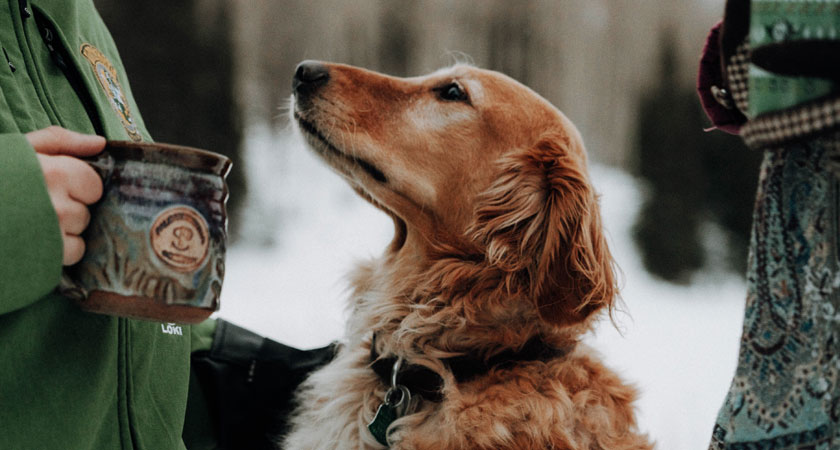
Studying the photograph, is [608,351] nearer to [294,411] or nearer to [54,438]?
[294,411]

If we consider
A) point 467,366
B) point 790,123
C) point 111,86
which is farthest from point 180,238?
point 467,366

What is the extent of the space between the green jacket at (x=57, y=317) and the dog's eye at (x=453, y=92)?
2.55 ft

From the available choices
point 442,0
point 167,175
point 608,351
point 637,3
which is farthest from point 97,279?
point 637,3

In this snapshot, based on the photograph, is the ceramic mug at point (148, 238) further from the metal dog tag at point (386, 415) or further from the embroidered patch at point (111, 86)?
the metal dog tag at point (386, 415)

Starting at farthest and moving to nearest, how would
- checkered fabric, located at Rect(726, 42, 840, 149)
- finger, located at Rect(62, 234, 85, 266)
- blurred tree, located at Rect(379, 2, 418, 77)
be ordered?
blurred tree, located at Rect(379, 2, 418, 77)
finger, located at Rect(62, 234, 85, 266)
checkered fabric, located at Rect(726, 42, 840, 149)

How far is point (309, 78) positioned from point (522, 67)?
329 cm

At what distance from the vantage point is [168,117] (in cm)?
416

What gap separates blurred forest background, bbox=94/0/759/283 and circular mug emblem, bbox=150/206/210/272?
3.43m

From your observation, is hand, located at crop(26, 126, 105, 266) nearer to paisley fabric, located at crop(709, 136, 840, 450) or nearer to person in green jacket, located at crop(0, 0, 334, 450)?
person in green jacket, located at crop(0, 0, 334, 450)

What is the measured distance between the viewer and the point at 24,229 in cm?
71

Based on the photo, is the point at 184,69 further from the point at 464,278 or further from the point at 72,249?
the point at 72,249

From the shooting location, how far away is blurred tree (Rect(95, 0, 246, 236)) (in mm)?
4113

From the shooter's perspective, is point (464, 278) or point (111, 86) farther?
point (464, 278)

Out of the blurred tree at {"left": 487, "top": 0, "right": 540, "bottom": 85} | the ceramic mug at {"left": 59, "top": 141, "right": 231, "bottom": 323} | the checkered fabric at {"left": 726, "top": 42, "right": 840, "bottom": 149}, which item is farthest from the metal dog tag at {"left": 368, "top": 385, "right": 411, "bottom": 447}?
the blurred tree at {"left": 487, "top": 0, "right": 540, "bottom": 85}
